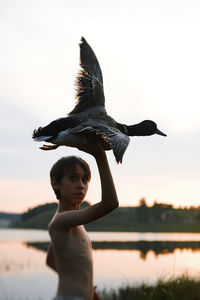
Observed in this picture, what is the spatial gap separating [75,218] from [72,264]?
39cm

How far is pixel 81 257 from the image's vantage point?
3.71 m

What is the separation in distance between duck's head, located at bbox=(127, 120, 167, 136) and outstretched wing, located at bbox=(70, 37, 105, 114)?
474mm

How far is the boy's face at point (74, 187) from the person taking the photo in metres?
3.85

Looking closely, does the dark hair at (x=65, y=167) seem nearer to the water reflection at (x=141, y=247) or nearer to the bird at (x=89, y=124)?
the bird at (x=89, y=124)

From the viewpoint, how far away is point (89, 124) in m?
3.63

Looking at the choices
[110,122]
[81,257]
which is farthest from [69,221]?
[110,122]

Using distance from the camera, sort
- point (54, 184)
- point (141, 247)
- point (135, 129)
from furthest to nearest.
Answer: point (141, 247) < point (135, 129) < point (54, 184)

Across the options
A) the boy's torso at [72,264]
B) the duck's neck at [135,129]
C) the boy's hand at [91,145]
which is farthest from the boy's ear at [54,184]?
the duck's neck at [135,129]

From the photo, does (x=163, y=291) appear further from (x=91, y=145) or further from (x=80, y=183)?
(x=91, y=145)

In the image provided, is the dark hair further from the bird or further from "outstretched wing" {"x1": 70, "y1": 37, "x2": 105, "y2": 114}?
"outstretched wing" {"x1": 70, "y1": 37, "x2": 105, "y2": 114}

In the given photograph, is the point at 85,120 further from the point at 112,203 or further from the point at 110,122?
the point at 112,203

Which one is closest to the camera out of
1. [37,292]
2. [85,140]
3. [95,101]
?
[85,140]

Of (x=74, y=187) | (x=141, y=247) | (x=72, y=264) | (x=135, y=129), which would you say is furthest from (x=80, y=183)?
(x=141, y=247)

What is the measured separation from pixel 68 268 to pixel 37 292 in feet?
51.7
